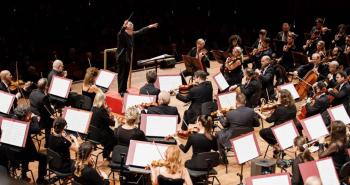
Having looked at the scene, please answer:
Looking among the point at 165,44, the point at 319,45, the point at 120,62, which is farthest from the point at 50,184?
the point at 165,44

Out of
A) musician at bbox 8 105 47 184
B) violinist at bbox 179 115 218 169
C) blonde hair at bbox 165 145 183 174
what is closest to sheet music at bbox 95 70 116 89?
musician at bbox 8 105 47 184

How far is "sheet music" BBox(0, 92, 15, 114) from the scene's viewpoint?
29.5 feet

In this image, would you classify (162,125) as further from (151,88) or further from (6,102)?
(6,102)

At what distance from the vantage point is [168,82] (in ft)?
34.2

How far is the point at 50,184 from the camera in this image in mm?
8023

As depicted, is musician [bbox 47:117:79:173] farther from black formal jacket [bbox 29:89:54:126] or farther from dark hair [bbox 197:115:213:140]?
dark hair [bbox 197:115:213:140]

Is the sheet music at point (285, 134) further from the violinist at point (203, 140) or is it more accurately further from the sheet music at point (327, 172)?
the sheet music at point (327, 172)

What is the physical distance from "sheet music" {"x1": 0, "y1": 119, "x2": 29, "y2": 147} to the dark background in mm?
4557

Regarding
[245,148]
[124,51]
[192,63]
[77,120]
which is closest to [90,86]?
[77,120]

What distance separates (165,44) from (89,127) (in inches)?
368

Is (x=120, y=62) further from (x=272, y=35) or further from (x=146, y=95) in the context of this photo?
(x=272, y=35)

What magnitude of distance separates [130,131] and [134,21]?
1030 centimetres

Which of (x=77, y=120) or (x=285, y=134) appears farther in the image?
(x=77, y=120)

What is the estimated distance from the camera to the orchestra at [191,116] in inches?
282
